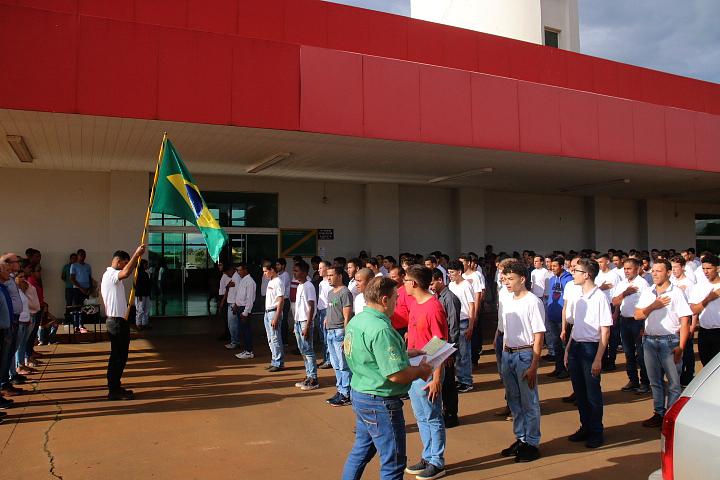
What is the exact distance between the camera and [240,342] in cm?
1102

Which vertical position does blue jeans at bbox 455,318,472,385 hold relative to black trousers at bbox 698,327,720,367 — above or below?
below

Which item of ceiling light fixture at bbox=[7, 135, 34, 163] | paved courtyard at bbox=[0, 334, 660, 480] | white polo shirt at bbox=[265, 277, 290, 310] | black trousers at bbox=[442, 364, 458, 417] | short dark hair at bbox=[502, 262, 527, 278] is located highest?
ceiling light fixture at bbox=[7, 135, 34, 163]

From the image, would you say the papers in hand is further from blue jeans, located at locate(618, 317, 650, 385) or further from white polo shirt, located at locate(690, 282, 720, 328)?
blue jeans, located at locate(618, 317, 650, 385)

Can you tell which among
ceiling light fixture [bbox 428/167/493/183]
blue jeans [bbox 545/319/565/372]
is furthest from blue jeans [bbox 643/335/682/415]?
ceiling light fixture [bbox 428/167/493/183]

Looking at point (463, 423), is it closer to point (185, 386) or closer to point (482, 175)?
point (185, 386)

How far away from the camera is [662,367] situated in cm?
584

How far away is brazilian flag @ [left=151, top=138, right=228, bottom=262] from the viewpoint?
675cm

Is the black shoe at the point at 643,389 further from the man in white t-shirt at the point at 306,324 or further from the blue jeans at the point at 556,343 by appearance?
the man in white t-shirt at the point at 306,324

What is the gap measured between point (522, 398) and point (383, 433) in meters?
2.06

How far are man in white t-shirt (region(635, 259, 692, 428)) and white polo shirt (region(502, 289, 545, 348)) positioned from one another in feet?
5.23

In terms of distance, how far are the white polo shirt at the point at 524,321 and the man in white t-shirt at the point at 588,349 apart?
66 cm

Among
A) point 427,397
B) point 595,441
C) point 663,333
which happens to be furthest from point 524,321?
point 663,333

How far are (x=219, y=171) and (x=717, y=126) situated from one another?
12.6 meters

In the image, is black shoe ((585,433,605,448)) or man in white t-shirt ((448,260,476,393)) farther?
man in white t-shirt ((448,260,476,393))
